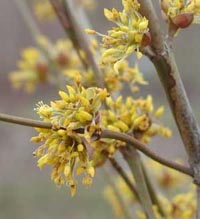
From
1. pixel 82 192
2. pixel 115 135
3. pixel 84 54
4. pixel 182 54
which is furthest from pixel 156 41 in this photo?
pixel 182 54

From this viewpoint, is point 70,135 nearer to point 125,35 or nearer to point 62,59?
point 125,35

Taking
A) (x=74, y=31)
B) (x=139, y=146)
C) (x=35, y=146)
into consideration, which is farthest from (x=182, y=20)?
(x=35, y=146)

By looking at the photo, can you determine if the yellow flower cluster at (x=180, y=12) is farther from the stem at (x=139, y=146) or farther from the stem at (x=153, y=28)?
the stem at (x=139, y=146)

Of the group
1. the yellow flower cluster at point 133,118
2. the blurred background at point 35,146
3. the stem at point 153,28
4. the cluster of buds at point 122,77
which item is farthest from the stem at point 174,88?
the blurred background at point 35,146

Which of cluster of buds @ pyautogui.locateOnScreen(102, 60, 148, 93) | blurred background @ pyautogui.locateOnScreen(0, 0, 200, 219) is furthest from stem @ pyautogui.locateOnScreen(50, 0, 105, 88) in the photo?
blurred background @ pyautogui.locateOnScreen(0, 0, 200, 219)

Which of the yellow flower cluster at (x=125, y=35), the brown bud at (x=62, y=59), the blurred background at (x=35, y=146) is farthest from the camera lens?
the blurred background at (x=35, y=146)
